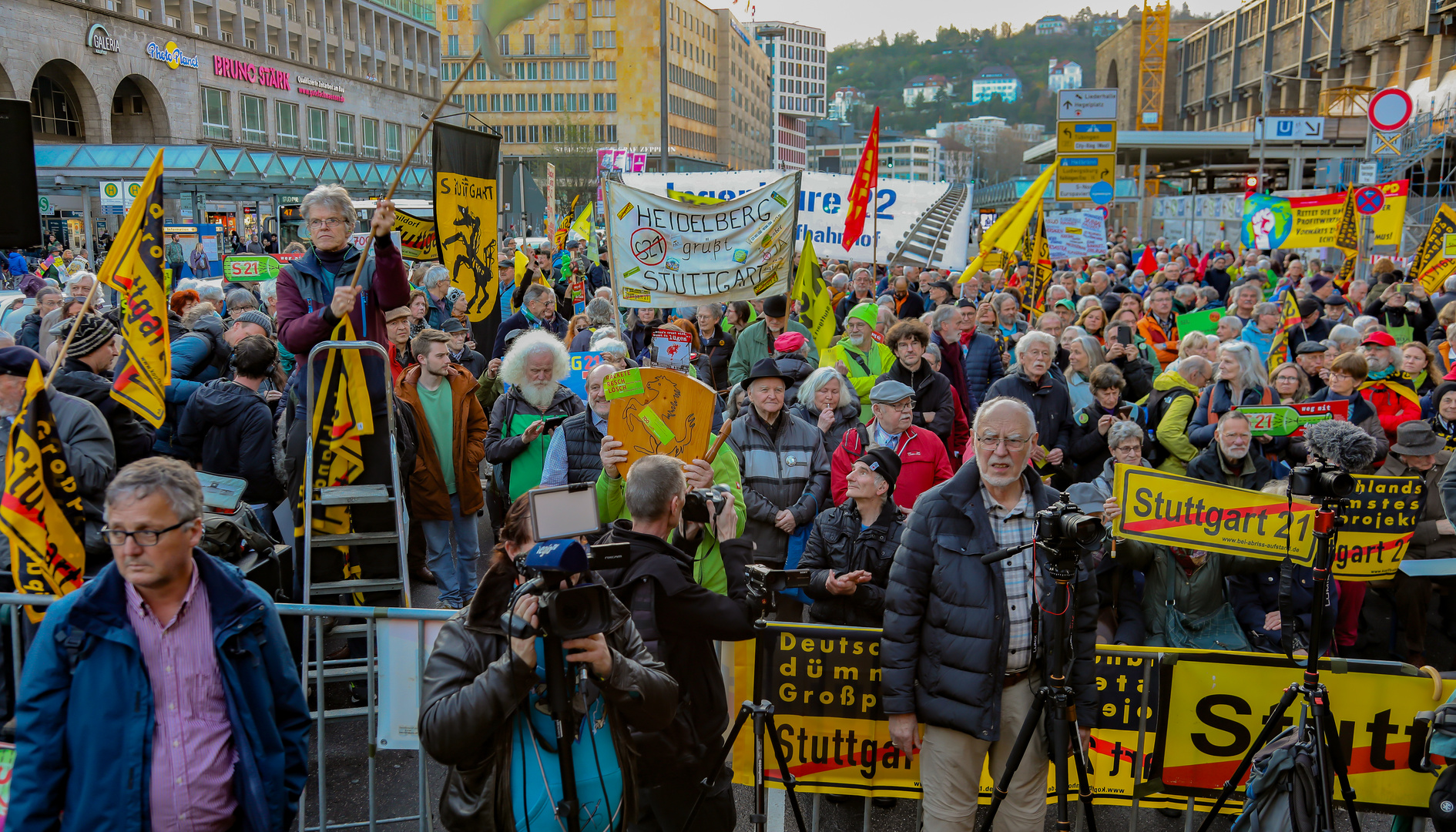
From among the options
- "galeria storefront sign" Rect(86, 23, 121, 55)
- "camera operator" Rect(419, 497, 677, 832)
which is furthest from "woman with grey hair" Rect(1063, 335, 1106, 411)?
"galeria storefront sign" Rect(86, 23, 121, 55)

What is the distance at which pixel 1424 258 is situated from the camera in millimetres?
14797

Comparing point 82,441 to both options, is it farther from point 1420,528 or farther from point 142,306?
point 1420,528

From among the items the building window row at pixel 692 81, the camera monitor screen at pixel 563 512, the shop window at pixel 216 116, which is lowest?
the camera monitor screen at pixel 563 512

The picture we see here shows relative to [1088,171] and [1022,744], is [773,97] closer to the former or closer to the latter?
[1088,171]

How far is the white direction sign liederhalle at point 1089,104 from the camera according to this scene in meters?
29.6

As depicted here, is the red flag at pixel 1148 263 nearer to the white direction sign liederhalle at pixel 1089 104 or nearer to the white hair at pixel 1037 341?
the white direction sign liederhalle at pixel 1089 104

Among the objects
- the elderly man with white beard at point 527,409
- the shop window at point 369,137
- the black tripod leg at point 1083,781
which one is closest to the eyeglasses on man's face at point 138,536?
the black tripod leg at point 1083,781

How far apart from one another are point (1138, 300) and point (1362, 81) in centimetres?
5073

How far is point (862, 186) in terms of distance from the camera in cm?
1228

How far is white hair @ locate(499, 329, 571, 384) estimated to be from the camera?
6418 mm

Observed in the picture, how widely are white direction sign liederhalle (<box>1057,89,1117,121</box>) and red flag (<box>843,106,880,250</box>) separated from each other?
19.0 m

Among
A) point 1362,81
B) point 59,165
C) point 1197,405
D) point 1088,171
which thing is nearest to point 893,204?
point 1197,405

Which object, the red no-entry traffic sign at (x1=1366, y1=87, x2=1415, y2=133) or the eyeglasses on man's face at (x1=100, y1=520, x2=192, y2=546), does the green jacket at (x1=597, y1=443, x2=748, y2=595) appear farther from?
the red no-entry traffic sign at (x1=1366, y1=87, x2=1415, y2=133)

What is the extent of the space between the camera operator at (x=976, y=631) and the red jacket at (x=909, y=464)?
1.88 meters
